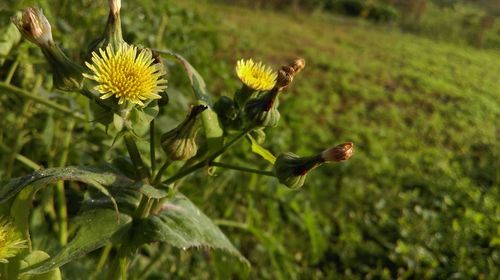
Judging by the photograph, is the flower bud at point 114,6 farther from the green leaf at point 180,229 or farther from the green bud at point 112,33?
the green leaf at point 180,229

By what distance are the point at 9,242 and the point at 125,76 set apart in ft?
0.85

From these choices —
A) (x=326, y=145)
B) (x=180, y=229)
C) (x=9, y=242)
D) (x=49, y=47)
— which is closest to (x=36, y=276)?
(x=9, y=242)

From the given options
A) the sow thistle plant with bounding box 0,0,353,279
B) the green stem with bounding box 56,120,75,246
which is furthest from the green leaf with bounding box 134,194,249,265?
the green stem with bounding box 56,120,75,246

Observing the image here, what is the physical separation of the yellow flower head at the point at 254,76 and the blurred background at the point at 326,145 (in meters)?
0.26

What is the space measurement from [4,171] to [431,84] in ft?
17.7

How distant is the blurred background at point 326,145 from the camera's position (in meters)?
1.34

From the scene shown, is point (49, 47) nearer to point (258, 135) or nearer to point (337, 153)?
point (258, 135)

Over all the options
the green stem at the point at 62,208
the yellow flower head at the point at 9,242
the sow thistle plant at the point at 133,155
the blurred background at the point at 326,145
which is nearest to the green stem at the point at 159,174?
the sow thistle plant at the point at 133,155

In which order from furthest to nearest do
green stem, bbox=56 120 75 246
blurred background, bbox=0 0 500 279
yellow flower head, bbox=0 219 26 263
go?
blurred background, bbox=0 0 500 279
green stem, bbox=56 120 75 246
yellow flower head, bbox=0 219 26 263

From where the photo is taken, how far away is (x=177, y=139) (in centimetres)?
74

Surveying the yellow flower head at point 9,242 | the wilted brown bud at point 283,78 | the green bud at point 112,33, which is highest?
the green bud at point 112,33

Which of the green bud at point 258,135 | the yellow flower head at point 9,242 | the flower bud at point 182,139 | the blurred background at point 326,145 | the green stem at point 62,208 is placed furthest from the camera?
the blurred background at point 326,145

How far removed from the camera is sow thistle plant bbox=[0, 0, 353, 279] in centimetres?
68

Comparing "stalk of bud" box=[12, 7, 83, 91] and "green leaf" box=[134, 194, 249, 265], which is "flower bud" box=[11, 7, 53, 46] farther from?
"green leaf" box=[134, 194, 249, 265]
